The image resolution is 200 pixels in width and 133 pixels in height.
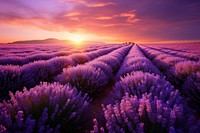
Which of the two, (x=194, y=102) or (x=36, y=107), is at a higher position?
Answer: (x=36, y=107)

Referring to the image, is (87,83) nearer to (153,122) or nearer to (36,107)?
(36,107)

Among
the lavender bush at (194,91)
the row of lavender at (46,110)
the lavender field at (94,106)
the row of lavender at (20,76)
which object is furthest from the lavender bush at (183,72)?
the row of lavender at (20,76)

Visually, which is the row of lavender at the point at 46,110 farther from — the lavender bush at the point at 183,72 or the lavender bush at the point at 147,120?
the lavender bush at the point at 183,72

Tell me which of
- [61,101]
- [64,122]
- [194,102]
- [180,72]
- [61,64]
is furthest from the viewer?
[61,64]

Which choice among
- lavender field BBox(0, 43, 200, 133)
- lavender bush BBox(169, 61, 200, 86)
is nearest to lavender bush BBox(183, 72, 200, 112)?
lavender field BBox(0, 43, 200, 133)

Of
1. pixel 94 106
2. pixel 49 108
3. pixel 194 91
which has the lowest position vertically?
pixel 94 106

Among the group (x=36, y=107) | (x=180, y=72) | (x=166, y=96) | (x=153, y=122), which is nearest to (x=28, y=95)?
(x=36, y=107)

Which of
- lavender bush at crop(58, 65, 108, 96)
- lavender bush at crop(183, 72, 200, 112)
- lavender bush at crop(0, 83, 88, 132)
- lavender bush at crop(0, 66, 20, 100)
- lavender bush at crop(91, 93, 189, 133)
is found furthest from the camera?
lavender bush at crop(58, 65, 108, 96)

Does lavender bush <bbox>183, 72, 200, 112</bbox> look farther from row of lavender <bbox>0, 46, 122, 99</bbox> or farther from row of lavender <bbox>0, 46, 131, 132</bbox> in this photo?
row of lavender <bbox>0, 46, 122, 99</bbox>

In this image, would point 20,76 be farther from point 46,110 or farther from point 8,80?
point 46,110

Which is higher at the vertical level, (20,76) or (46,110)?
(46,110)

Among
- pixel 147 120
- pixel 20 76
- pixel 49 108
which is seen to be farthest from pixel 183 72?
pixel 20 76
